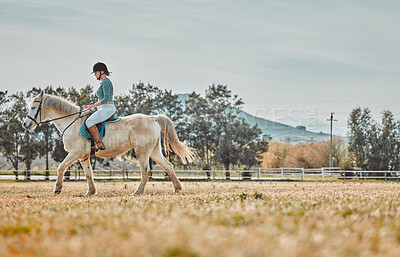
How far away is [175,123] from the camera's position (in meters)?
57.2

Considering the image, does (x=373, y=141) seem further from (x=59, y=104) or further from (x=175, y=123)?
(x=59, y=104)

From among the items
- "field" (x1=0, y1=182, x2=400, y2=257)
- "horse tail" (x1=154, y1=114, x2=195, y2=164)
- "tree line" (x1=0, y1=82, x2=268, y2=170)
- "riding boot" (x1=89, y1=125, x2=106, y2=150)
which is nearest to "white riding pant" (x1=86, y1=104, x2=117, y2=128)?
"riding boot" (x1=89, y1=125, x2=106, y2=150)

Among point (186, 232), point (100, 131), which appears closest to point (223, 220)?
point (186, 232)

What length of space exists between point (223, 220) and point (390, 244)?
1.78m

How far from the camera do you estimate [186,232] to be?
372cm

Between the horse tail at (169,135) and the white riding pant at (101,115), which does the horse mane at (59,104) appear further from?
the horse tail at (169,135)

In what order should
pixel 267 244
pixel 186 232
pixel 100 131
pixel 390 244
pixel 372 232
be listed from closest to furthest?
1. pixel 267 244
2. pixel 390 244
3. pixel 186 232
4. pixel 372 232
5. pixel 100 131

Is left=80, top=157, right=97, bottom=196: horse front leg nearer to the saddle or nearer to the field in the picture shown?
the saddle

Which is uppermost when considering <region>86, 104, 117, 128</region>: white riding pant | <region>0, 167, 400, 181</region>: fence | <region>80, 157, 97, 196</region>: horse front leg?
<region>86, 104, 117, 128</region>: white riding pant

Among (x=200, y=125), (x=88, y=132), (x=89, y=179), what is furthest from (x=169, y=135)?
(x=200, y=125)

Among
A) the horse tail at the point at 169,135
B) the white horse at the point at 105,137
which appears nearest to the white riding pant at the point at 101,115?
the white horse at the point at 105,137

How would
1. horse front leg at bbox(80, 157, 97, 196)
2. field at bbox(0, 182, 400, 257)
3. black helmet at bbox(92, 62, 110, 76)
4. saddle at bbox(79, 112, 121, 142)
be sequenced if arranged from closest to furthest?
field at bbox(0, 182, 400, 257) < saddle at bbox(79, 112, 121, 142) < black helmet at bbox(92, 62, 110, 76) < horse front leg at bbox(80, 157, 97, 196)

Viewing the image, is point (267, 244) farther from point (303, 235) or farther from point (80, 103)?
point (80, 103)

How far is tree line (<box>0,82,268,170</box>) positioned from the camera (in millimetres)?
53000
